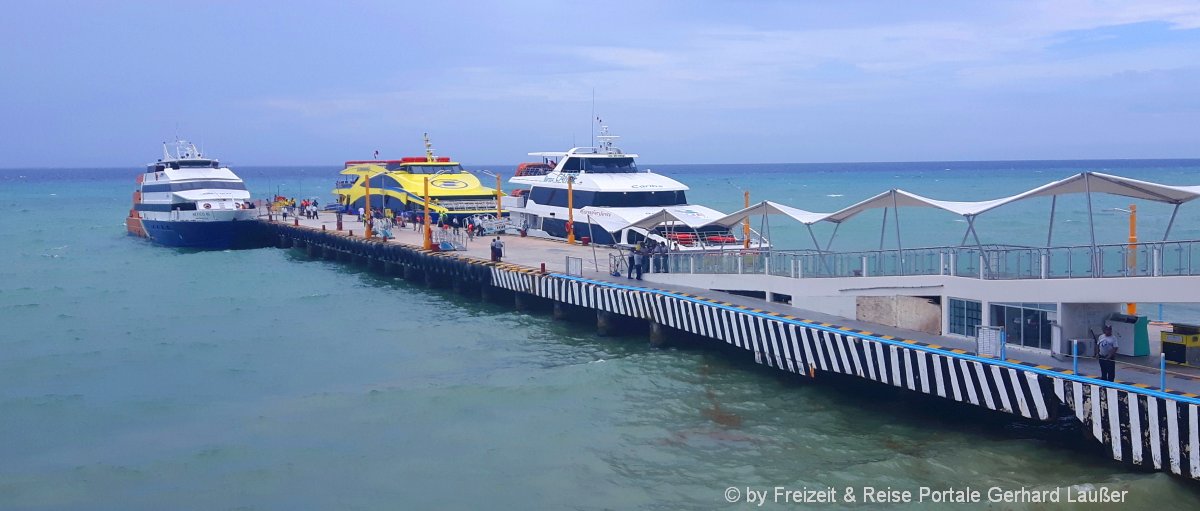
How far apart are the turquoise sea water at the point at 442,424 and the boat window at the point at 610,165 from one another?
10.4 metres

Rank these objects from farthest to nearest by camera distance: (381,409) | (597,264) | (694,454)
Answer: (597,264), (381,409), (694,454)

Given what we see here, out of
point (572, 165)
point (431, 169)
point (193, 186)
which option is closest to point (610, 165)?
point (572, 165)

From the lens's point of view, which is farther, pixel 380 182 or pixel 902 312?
pixel 380 182

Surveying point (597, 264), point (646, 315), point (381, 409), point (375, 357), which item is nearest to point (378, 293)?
point (597, 264)

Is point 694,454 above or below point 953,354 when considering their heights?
below

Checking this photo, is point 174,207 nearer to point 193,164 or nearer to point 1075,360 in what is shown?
point 193,164

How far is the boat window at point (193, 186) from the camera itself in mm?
53906

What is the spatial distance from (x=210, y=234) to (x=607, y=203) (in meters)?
25.1

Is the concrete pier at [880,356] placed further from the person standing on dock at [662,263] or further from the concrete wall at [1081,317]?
the person standing on dock at [662,263]

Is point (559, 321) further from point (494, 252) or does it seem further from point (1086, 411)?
point (1086, 411)

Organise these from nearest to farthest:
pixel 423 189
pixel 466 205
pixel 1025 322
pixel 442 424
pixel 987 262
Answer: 1. pixel 1025 322
2. pixel 987 262
3. pixel 442 424
4. pixel 466 205
5. pixel 423 189

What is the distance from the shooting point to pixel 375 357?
25.1m

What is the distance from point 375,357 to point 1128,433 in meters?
16.6

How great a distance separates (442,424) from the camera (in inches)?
747
